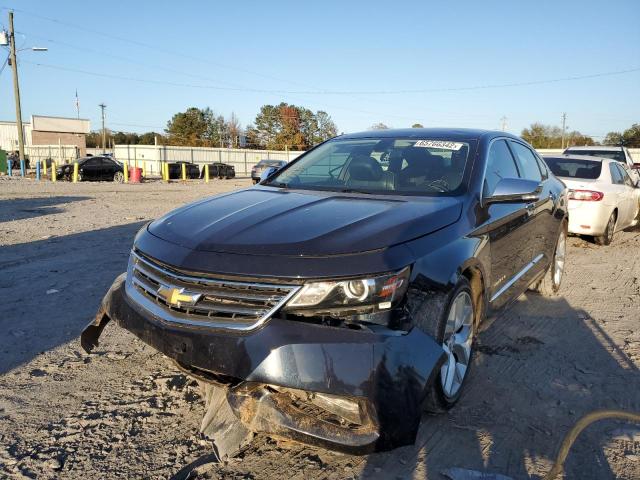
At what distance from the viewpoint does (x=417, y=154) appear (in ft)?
12.8

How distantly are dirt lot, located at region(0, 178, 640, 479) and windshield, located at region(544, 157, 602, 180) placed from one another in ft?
11.4

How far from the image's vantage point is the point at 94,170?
1094 inches

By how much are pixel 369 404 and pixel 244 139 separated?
273 ft

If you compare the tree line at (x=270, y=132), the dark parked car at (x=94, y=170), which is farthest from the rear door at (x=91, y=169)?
the tree line at (x=270, y=132)

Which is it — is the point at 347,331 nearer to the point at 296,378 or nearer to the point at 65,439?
the point at 296,378

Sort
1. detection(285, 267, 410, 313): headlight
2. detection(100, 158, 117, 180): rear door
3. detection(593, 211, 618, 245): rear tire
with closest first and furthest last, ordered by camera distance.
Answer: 1. detection(285, 267, 410, 313): headlight
2. detection(593, 211, 618, 245): rear tire
3. detection(100, 158, 117, 180): rear door

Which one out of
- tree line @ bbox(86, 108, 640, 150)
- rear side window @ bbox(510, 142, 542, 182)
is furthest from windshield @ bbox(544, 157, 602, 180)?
tree line @ bbox(86, 108, 640, 150)

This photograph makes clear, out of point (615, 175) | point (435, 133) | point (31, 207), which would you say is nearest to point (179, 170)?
point (31, 207)

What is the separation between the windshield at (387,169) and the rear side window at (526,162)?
108 centimetres

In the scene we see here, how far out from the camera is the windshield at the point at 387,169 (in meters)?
3.59

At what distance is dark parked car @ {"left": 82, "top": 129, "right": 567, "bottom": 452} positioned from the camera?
86.4 inches

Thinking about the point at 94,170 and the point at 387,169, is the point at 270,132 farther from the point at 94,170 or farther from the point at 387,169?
the point at 387,169

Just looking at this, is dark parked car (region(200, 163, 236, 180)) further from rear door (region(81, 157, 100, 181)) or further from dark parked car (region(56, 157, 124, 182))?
rear door (region(81, 157, 100, 181))

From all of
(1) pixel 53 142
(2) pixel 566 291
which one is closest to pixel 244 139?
(1) pixel 53 142
